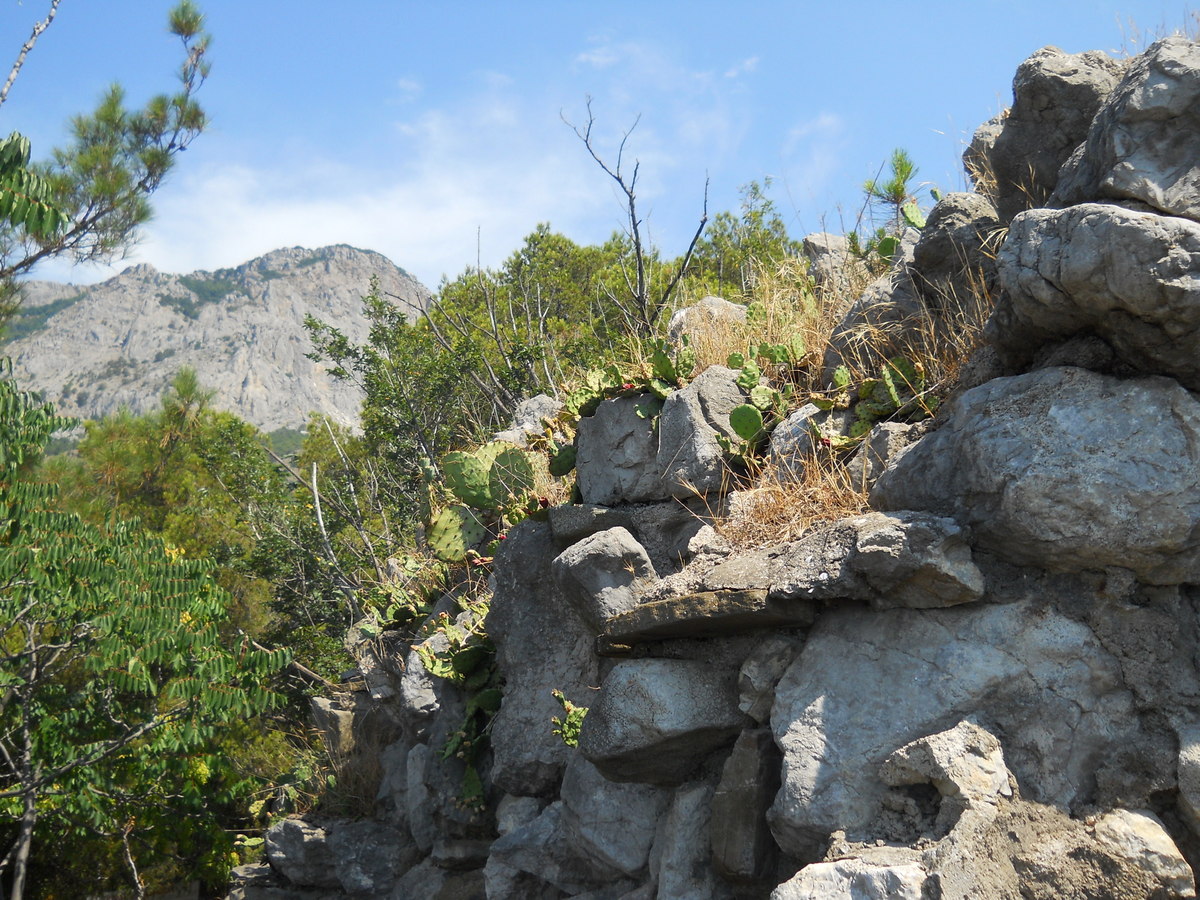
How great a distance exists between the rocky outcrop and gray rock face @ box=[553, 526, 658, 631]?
Result: 0.01 meters

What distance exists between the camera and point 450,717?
5406 mm

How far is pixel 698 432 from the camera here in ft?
14.9

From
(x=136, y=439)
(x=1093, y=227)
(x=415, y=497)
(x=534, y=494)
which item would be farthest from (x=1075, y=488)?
(x=136, y=439)

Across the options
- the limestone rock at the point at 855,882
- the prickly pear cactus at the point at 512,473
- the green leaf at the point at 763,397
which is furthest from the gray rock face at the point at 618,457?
the limestone rock at the point at 855,882

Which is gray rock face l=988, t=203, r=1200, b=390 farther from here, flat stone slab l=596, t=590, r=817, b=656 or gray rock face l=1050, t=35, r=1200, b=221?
flat stone slab l=596, t=590, r=817, b=656

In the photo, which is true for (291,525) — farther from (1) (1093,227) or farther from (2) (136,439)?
(1) (1093,227)

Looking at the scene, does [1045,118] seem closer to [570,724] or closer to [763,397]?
[763,397]

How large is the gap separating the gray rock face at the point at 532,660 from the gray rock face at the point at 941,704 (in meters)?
1.57

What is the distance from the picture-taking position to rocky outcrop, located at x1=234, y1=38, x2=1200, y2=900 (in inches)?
105

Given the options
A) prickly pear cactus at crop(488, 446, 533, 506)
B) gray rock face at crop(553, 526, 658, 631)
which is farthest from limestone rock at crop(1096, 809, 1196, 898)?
prickly pear cactus at crop(488, 446, 533, 506)

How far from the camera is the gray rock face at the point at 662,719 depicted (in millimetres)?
3465

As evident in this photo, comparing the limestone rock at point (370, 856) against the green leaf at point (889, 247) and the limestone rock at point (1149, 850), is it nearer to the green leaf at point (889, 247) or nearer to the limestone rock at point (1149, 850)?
the limestone rock at point (1149, 850)

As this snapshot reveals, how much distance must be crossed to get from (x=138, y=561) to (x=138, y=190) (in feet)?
16.9

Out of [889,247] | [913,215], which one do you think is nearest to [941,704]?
[889,247]
